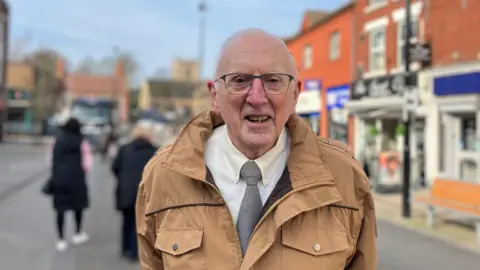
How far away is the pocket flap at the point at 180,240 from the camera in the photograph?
1762 mm

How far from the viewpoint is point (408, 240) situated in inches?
316

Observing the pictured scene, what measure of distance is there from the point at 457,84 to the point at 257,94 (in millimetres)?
12386

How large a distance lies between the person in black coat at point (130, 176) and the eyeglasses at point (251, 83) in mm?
4622

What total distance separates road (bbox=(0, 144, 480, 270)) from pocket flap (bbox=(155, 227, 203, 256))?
14.7 ft

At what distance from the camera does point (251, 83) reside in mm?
1772

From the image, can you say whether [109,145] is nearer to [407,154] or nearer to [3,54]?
[407,154]

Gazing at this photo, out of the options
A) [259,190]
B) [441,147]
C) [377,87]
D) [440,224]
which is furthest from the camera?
[377,87]

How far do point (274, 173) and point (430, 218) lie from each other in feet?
26.2

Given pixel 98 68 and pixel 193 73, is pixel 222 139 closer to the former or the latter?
pixel 98 68

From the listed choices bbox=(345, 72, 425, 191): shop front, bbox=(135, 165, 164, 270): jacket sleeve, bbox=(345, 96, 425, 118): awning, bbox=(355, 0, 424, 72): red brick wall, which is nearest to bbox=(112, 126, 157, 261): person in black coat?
bbox=(135, 165, 164, 270): jacket sleeve

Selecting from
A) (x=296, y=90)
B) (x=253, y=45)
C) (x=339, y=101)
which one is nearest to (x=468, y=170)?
(x=339, y=101)

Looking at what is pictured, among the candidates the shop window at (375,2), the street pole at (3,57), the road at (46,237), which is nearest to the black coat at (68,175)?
the road at (46,237)

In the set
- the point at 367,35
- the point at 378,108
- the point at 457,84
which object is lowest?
the point at 378,108

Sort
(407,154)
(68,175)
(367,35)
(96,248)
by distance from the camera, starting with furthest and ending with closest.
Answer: (367,35), (407,154), (96,248), (68,175)
